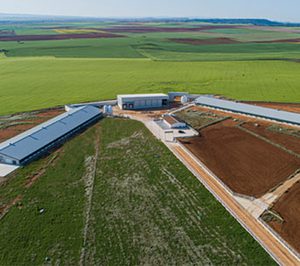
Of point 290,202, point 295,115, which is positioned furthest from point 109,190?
point 295,115

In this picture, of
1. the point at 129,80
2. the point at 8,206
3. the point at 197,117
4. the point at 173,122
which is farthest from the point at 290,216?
the point at 129,80

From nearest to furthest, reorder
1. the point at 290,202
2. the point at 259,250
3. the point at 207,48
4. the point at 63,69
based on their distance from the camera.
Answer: the point at 259,250 → the point at 290,202 → the point at 63,69 → the point at 207,48

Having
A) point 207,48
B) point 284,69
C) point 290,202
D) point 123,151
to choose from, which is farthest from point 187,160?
point 207,48

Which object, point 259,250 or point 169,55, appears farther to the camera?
point 169,55

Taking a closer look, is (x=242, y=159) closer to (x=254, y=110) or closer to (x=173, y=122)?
(x=173, y=122)

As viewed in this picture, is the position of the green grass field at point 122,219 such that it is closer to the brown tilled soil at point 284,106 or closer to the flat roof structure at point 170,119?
the flat roof structure at point 170,119

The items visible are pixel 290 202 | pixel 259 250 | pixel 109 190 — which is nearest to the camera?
pixel 259 250

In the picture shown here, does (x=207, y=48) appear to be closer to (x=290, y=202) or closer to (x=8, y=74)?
(x=8, y=74)
